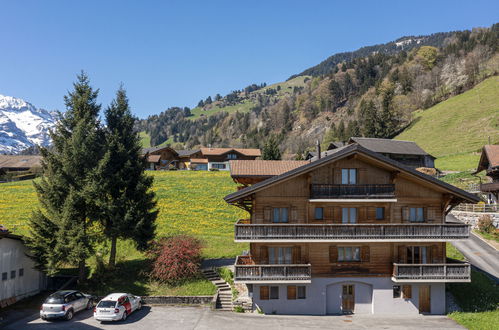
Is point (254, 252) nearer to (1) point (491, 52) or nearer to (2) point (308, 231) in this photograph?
(2) point (308, 231)

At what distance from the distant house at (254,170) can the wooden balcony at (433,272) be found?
14.5 meters

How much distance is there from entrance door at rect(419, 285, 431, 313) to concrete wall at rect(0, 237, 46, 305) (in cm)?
3003

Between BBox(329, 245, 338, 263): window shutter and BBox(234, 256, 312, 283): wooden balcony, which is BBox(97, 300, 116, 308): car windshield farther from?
BBox(329, 245, 338, 263): window shutter

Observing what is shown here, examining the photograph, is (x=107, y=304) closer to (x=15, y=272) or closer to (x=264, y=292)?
(x=15, y=272)

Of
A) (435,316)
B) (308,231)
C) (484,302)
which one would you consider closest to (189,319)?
(308,231)

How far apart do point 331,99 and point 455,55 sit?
59283 millimetres

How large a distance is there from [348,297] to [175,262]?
44.4 feet

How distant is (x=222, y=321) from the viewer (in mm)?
24828

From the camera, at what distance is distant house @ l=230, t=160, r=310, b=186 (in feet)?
118

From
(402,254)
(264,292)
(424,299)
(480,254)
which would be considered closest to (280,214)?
(264,292)

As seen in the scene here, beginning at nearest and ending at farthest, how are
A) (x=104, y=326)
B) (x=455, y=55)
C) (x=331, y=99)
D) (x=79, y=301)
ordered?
(x=104, y=326), (x=79, y=301), (x=455, y=55), (x=331, y=99)

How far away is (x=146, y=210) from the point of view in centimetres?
3219

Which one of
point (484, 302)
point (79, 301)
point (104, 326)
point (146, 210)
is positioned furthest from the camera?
point (146, 210)

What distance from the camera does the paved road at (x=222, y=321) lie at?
23.7m
